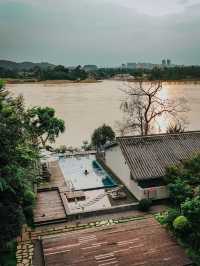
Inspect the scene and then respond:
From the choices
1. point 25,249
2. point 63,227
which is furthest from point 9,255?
point 63,227

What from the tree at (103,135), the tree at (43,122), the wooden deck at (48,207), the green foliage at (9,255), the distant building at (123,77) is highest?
the distant building at (123,77)

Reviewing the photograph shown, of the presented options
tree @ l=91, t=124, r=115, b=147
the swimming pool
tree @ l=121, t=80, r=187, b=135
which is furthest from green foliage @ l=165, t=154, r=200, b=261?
tree @ l=121, t=80, r=187, b=135

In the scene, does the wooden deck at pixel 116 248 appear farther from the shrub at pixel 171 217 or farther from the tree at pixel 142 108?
the tree at pixel 142 108

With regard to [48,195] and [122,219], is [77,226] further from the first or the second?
[48,195]

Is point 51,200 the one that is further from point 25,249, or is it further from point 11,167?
point 11,167

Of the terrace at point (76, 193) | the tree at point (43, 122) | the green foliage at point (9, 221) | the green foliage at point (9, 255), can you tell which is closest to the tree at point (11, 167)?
the green foliage at point (9, 221)

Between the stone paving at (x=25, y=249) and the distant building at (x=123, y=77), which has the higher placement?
the distant building at (x=123, y=77)
